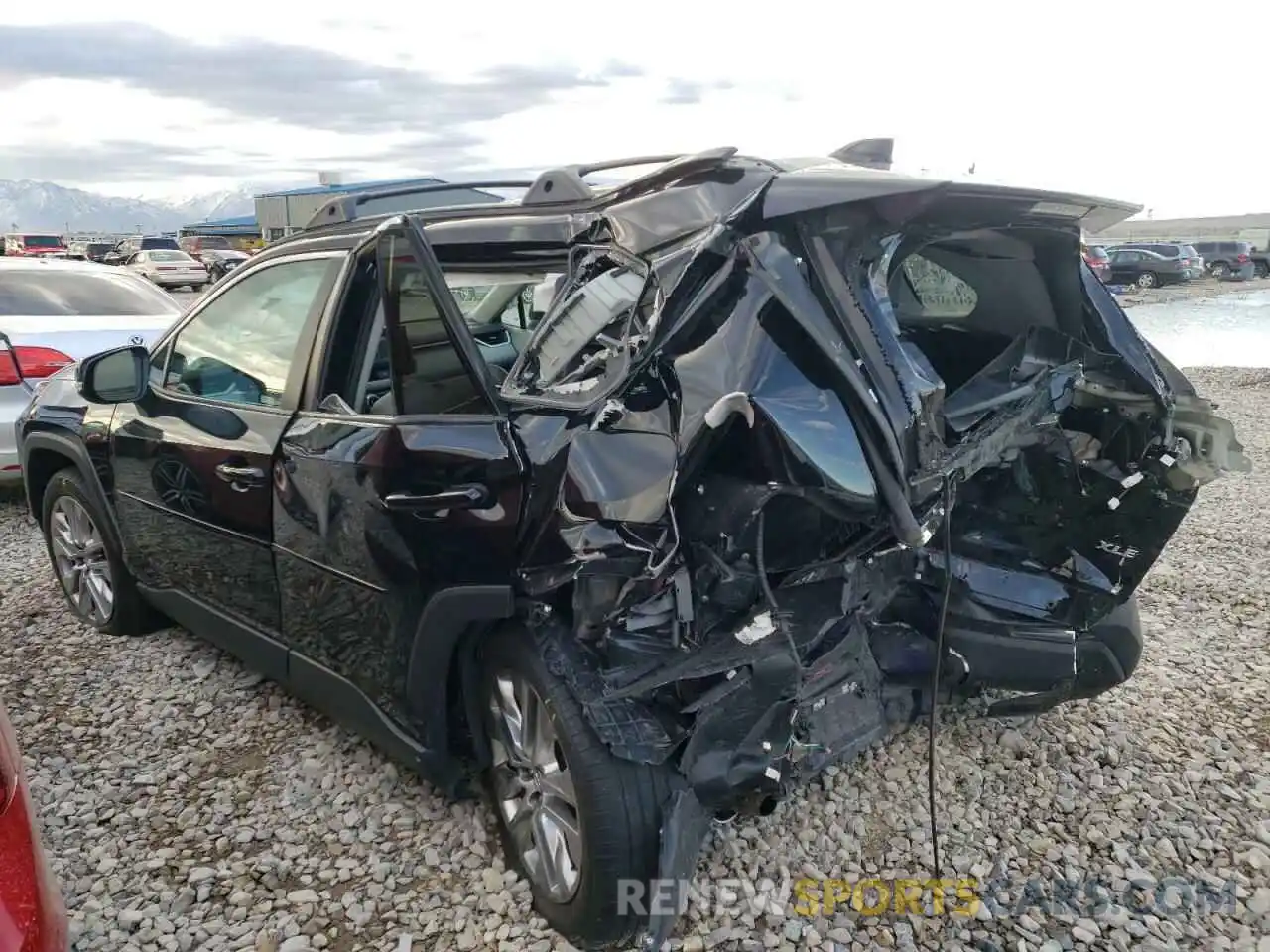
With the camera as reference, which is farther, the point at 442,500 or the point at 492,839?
the point at 492,839

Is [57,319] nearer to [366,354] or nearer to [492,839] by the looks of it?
[366,354]

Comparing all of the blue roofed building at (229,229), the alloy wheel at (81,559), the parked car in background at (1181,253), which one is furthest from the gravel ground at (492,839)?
the blue roofed building at (229,229)

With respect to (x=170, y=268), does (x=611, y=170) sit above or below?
above

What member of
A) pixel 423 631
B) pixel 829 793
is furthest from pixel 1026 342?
pixel 423 631

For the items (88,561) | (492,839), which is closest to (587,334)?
(492,839)

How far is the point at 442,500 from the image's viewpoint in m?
2.48

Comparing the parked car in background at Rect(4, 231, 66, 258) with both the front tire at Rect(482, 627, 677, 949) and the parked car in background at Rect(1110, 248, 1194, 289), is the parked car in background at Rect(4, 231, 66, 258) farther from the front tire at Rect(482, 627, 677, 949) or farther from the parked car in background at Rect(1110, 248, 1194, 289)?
the front tire at Rect(482, 627, 677, 949)

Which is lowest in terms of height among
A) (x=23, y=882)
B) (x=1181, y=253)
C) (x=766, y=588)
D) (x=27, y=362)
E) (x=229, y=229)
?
(x=1181, y=253)

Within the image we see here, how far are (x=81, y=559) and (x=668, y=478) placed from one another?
370cm

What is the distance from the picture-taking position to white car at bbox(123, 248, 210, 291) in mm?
27734

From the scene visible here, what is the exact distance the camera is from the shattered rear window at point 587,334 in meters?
2.28

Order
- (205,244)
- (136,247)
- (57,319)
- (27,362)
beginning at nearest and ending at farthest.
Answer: (27,362)
(57,319)
(136,247)
(205,244)

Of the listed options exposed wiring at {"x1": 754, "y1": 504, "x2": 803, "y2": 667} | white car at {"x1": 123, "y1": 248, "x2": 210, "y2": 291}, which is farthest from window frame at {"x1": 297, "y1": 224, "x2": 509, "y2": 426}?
white car at {"x1": 123, "y1": 248, "x2": 210, "y2": 291}

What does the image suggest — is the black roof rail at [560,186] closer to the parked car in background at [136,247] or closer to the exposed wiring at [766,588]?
the exposed wiring at [766,588]
